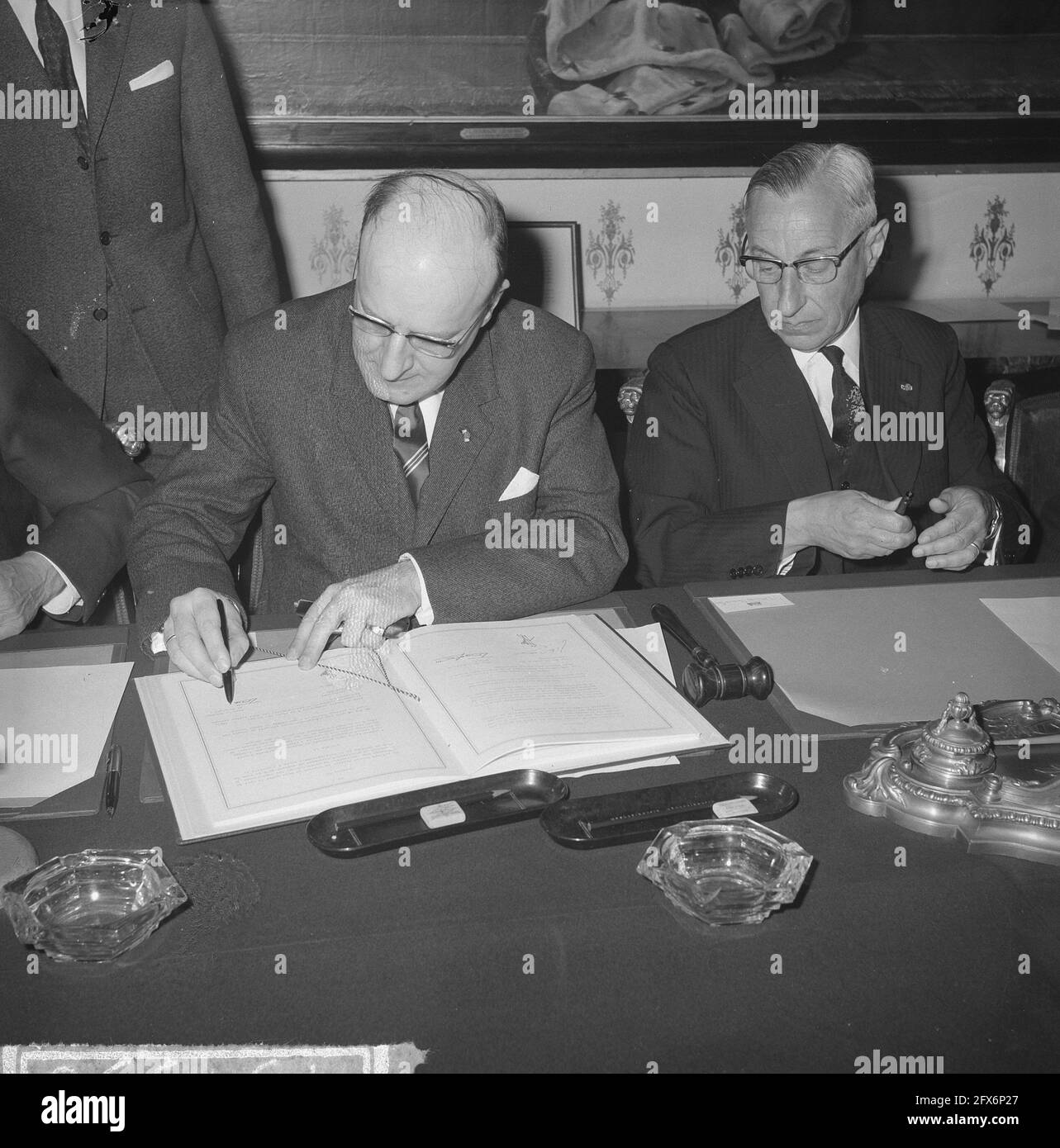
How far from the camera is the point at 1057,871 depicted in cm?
108

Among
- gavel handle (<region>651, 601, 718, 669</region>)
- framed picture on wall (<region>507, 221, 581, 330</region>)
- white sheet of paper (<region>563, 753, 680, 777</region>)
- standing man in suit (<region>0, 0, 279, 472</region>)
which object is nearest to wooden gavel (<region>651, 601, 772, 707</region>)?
gavel handle (<region>651, 601, 718, 669</region>)

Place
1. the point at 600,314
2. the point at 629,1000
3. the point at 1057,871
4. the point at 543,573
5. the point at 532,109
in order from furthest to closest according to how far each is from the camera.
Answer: the point at 600,314, the point at 532,109, the point at 543,573, the point at 1057,871, the point at 629,1000

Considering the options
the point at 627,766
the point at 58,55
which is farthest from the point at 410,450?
the point at 58,55

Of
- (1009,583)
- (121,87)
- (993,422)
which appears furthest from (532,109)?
(1009,583)

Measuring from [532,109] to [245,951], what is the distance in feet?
9.90

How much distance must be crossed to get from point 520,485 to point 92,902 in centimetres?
107

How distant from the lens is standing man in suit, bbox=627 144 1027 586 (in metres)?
2.01

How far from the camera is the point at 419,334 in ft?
5.33

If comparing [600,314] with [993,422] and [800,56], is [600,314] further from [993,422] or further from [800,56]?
[993,422]

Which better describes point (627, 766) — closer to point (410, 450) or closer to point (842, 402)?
point (410, 450)

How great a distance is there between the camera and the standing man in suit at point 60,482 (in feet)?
6.16

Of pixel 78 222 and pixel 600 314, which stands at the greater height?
pixel 78 222

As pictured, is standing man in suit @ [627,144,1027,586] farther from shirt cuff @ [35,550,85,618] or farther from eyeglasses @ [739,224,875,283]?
shirt cuff @ [35,550,85,618]

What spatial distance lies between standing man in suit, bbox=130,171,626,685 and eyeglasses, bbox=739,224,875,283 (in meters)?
0.38
